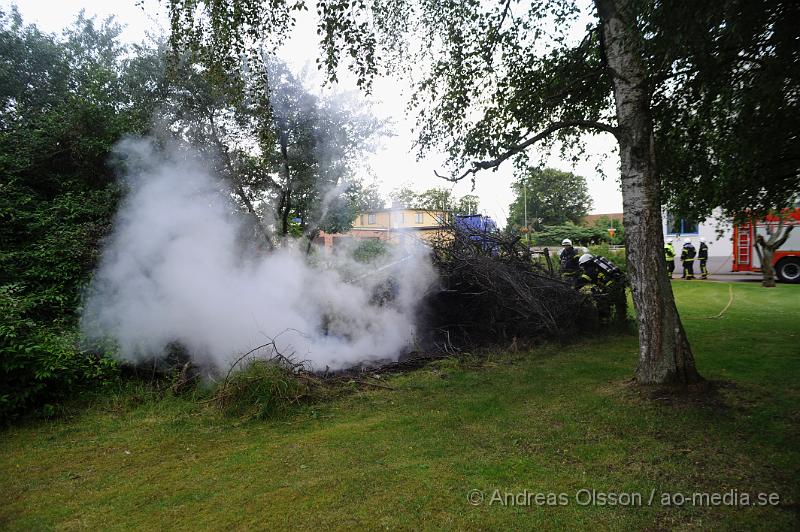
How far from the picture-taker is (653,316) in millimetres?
5363

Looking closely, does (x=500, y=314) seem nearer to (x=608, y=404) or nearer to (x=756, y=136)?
(x=608, y=404)

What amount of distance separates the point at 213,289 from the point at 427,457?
4.68m

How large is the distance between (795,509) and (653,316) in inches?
103

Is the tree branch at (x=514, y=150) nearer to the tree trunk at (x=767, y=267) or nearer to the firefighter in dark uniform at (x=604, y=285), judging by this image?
the firefighter in dark uniform at (x=604, y=285)

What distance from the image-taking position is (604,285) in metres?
9.67

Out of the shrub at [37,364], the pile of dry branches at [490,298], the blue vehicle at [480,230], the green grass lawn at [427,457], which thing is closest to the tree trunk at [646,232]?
the green grass lawn at [427,457]

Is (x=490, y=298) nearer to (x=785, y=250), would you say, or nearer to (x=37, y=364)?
(x=37, y=364)

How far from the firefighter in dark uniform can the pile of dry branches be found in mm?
509

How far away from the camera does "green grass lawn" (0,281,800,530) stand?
10.6ft

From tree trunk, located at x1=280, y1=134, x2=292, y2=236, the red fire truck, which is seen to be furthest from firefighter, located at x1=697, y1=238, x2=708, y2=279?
tree trunk, located at x1=280, y1=134, x2=292, y2=236

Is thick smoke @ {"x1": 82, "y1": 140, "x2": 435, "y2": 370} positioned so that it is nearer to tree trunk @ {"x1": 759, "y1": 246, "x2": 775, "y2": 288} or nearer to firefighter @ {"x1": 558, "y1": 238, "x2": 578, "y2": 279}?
firefighter @ {"x1": 558, "y1": 238, "x2": 578, "y2": 279}

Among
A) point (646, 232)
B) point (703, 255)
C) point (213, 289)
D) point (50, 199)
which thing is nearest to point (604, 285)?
point (646, 232)

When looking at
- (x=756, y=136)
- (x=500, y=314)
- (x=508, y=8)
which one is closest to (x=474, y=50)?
(x=508, y=8)

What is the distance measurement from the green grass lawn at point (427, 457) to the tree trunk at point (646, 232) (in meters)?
0.48
